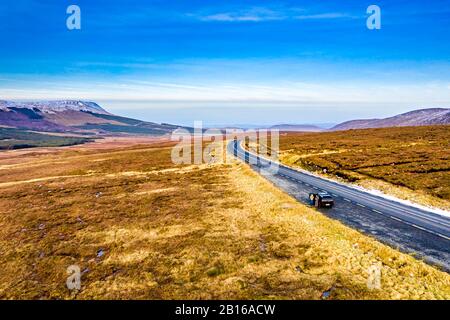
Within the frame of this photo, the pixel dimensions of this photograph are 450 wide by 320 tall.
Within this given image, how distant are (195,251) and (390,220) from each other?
23.2 metres

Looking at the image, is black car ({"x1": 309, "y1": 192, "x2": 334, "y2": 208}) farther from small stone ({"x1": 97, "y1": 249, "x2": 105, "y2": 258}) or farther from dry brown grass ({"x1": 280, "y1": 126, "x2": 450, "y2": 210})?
small stone ({"x1": 97, "y1": 249, "x2": 105, "y2": 258})

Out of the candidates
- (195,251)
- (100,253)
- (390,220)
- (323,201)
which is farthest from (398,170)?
(100,253)

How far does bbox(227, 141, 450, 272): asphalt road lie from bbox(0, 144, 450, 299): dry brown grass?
2.45m

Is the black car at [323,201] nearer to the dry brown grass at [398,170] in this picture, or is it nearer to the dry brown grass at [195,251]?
the dry brown grass at [195,251]

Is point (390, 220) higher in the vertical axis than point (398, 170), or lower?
lower

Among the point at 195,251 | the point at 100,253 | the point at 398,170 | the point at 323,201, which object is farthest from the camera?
the point at 398,170

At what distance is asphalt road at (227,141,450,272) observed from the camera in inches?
1078

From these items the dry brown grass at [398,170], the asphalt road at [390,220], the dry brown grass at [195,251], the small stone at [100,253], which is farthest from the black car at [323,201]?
the small stone at [100,253]

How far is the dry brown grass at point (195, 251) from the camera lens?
21531 millimetres

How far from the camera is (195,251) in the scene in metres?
28.5

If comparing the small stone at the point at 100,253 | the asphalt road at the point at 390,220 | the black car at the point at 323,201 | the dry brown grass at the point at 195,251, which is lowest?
the small stone at the point at 100,253

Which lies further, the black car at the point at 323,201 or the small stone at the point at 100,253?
the black car at the point at 323,201

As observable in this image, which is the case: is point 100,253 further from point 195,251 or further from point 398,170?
point 398,170

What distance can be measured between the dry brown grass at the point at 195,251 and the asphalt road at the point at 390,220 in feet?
8.03
